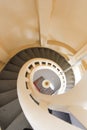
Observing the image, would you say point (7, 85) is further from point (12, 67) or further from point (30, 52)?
point (30, 52)

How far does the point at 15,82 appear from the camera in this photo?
159 inches

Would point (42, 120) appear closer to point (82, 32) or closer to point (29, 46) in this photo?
point (82, 32)

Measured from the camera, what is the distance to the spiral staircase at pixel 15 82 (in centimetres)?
280

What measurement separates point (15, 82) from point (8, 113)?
111 cm

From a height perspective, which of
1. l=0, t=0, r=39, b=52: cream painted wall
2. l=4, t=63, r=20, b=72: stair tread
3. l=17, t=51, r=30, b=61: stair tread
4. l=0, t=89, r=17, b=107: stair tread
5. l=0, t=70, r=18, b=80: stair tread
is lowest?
l=0, t=89, r=17, b=107: stair tread

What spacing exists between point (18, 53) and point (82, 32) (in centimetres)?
219

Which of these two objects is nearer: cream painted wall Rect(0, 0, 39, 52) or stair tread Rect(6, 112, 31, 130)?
stair tread Rect(6, 112, 31, 130)

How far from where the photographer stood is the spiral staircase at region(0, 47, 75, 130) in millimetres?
2805

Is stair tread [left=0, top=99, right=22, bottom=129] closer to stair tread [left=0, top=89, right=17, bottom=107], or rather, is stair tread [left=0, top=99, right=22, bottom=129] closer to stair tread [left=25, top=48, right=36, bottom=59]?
stair tread [left=0, top=89, right=17, bottom=107]

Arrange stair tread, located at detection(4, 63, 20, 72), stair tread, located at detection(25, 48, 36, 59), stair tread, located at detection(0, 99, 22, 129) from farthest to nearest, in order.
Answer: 1. stair tread, located at detection(25, 48, 36, 59)
2. stair tread, located at detection(4, 63, 20, 72)
3. stair tread, located at detection(0, 99, 22, 129)

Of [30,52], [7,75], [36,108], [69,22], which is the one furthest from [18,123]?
[69,22]

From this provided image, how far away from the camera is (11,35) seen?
16.3 feet

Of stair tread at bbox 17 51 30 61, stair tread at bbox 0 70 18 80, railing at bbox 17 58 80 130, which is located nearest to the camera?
railing at bbox 17 58 80 130

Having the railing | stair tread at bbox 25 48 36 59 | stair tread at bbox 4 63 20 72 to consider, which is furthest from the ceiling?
the railing
